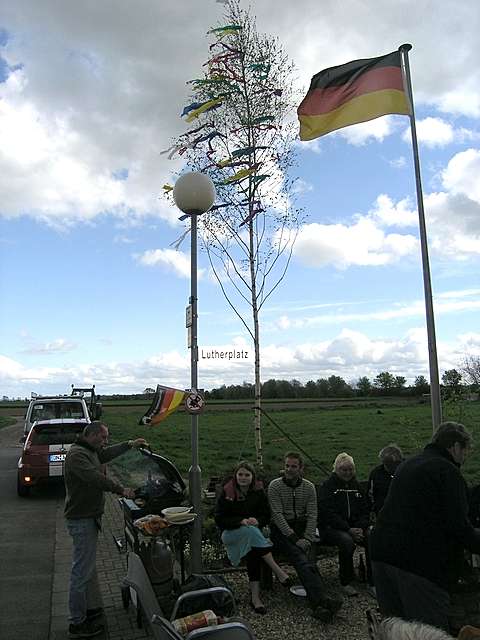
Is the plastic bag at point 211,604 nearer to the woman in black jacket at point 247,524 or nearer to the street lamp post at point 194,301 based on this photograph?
the woman in black jacket at point 247,524

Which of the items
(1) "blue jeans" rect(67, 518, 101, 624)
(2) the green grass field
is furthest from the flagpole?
(2) the green grass field

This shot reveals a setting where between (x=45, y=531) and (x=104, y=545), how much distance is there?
1285 mm

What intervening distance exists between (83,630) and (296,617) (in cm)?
179

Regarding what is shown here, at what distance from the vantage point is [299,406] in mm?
44562

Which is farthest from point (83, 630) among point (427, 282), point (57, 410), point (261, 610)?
point (57, 410)

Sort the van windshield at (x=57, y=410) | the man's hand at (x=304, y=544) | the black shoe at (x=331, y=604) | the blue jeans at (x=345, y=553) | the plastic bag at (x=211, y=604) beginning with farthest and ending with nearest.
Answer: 1. the van windshield at (x=57, y=410)
2. the blue jeans at (x=345, y=553)
3. the man's hand at (x=304, y=544)
4. the black shoe at (x=331, y=604)
5. the plastic bag at (x=211, y=604)

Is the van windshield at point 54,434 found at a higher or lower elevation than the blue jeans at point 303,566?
higher

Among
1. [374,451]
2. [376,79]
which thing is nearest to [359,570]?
[376,79]

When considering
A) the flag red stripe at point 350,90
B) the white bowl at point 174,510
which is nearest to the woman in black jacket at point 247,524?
the white bowl at point 174,510

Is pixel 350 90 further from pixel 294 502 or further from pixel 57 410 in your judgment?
pixel 57 410

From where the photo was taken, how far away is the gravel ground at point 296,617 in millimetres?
4781

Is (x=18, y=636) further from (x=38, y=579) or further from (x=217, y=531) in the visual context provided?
(x=217, y=531)

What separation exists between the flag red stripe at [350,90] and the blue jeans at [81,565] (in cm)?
529

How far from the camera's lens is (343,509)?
20.7ft
